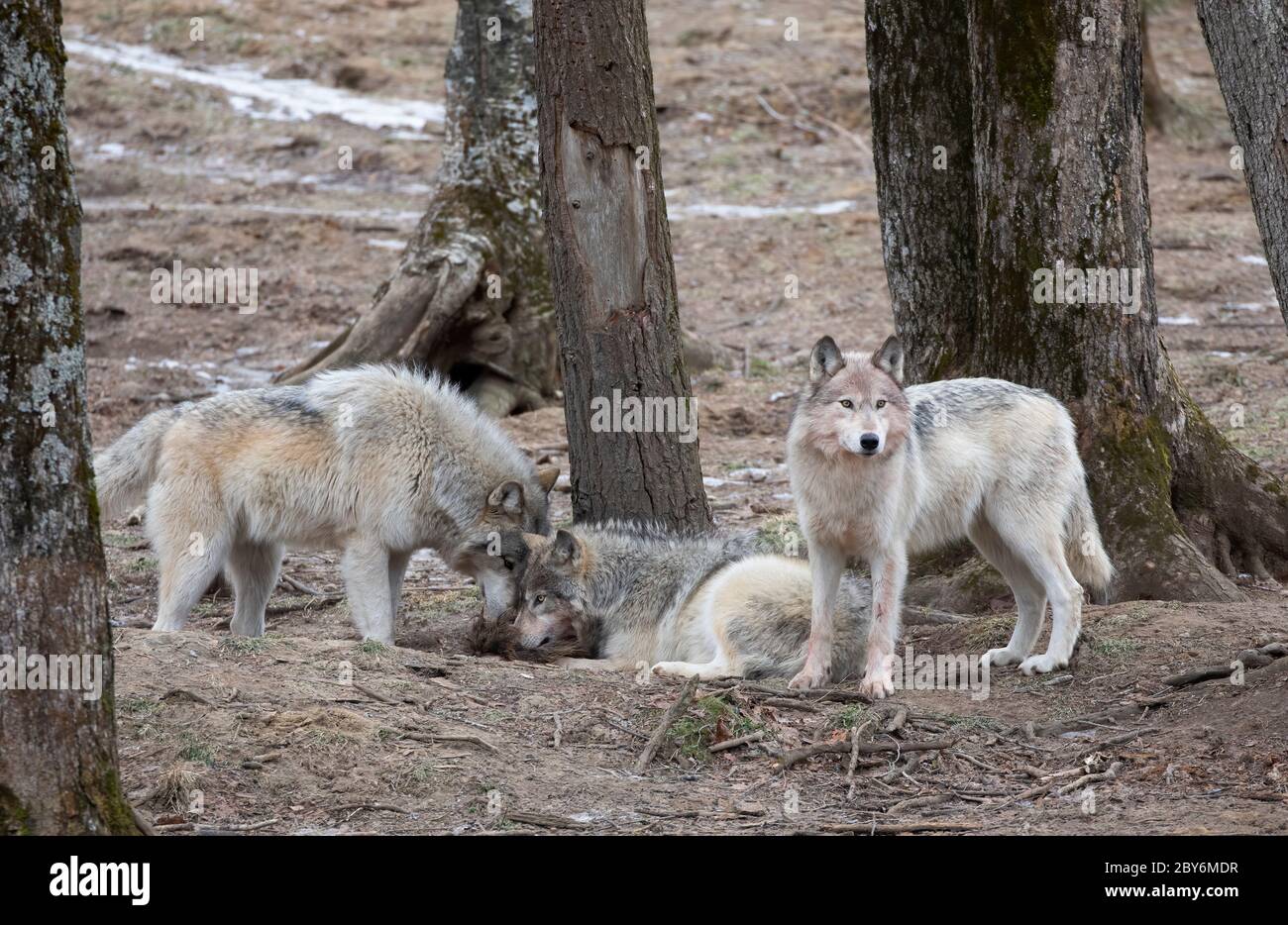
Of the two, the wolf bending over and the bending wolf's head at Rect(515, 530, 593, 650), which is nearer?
the wolf bending over

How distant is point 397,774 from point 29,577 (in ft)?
6.20

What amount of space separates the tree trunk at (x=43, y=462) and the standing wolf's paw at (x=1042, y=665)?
15.5 ft

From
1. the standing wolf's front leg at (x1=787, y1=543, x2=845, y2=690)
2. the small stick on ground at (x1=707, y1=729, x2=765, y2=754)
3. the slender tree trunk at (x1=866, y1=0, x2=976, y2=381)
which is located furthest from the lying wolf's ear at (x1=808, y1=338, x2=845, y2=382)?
the slender tree trunk at (x1=866, y1=0, x2=976, y2=381)

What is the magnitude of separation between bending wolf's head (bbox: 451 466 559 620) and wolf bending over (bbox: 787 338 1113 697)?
2092 mm

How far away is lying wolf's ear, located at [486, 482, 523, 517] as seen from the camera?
8.34 meters

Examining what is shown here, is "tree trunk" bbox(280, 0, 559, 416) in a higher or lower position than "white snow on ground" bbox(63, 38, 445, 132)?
lower

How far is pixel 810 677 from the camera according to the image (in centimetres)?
691

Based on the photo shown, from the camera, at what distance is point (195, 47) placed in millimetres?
27453

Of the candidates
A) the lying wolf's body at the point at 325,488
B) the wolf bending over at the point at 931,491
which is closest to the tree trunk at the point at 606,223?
the lying wolf's body at the point at 325,488

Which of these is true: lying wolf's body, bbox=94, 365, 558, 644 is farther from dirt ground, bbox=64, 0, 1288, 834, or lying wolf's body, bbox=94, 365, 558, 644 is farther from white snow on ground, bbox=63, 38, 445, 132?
white snow on ground, bbox=63, 38, 445, 132

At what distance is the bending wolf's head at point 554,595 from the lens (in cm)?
811

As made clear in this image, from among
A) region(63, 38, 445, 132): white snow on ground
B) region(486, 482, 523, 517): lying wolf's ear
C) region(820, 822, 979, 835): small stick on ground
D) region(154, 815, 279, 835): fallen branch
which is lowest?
region(820, 822, 979, 835): small stick on ground

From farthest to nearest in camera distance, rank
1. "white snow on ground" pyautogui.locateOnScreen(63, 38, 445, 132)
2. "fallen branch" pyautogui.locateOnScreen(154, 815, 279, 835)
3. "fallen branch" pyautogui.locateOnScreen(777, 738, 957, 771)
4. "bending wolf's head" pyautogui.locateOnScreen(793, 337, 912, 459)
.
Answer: "white snow on ground" pyautogui.locateOnScreen(63, 38, 445, 132) < "bending wolf's head" pyautogui.locateOnScreen(793, 337, 912, 459) < "fallen branch" pyautogui.locateOnScreen(777, 738, 957, 771) < "fallen branch" pyautogui.locateOnScreen(154, 815, 279, 835)

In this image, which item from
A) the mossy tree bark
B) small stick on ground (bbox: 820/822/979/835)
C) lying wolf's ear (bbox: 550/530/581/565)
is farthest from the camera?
lying wolf's ear (bbox: 550/530/581/565)
